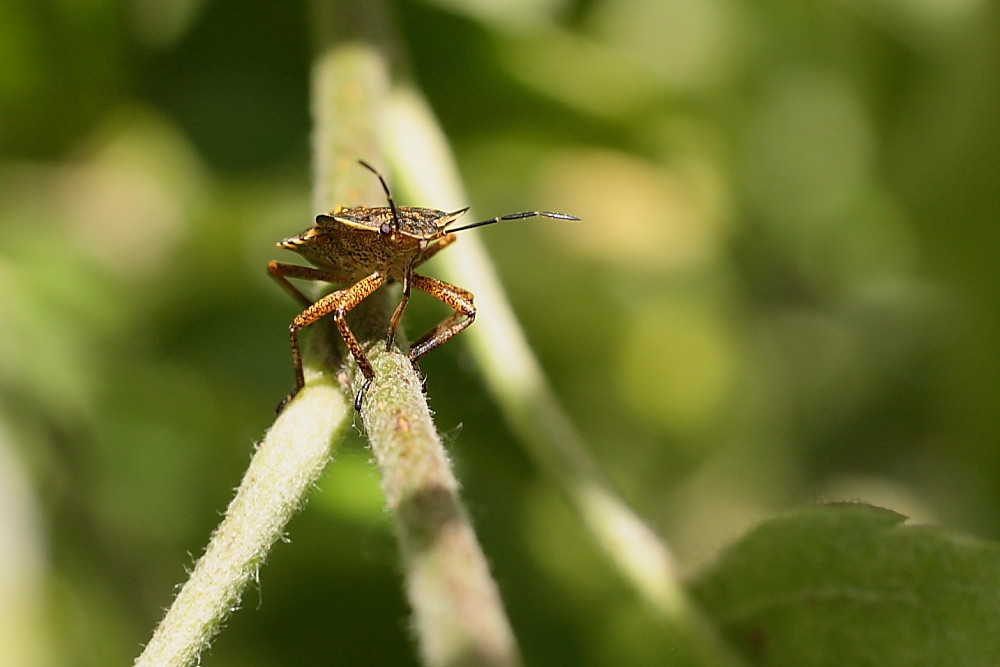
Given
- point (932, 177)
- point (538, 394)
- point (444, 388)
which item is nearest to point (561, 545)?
point (444, 388)

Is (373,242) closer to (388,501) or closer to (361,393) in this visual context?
(361,393)

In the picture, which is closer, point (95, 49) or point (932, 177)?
point (95, 49)

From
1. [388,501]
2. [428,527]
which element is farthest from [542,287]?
[428,527]

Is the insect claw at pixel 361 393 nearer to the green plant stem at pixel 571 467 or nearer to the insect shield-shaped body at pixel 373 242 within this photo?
the insect shield-shaped body at pixel 373 242

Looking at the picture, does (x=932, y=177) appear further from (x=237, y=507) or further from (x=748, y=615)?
(x=237, y=507)

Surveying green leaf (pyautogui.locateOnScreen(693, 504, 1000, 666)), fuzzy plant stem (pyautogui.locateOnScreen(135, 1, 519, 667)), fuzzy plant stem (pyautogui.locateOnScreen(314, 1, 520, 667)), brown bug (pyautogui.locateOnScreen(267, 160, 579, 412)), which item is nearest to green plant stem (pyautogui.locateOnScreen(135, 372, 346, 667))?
fuzzy plant stem (pyautogui.locateOnScreen(135, 1, 519, 667))

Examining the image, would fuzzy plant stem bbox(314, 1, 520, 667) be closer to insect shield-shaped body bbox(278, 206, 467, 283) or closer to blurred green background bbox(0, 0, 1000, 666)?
insect shield-shaped body bbox(278, 206, 467, 283)

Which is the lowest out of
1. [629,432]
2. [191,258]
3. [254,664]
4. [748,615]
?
[748,615]
